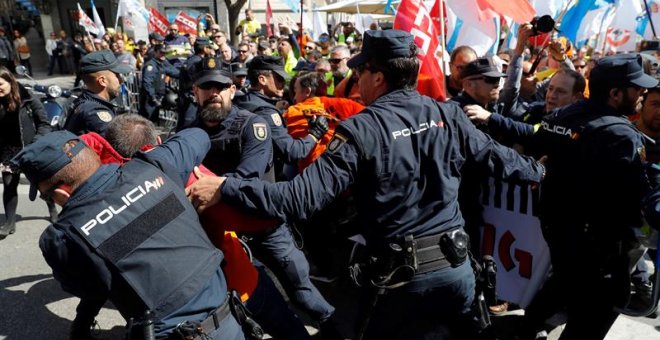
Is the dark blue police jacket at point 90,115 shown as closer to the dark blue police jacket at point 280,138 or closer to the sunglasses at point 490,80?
the dark blue police jacket at point 280,138

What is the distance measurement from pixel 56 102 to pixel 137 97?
401 cm

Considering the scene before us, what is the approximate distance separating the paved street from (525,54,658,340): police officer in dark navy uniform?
1063mm

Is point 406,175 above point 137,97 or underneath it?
above

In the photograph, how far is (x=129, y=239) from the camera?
70.3 inches

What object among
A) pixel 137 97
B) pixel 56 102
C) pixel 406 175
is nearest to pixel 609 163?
pixel 406 175

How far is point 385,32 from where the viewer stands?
2186mm

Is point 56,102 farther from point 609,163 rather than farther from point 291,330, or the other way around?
point 609,163

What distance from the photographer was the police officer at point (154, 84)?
977 cm

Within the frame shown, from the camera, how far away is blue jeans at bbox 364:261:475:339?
7.25 ft

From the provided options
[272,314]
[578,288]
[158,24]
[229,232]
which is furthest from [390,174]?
[158,24]

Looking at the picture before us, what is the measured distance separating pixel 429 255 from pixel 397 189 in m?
0.34

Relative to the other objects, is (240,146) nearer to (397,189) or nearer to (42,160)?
(397,189)

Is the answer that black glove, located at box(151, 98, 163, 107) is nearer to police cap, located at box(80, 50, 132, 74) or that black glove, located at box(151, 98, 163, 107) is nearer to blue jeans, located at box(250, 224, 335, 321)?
police cap, located at box(80, 50, 132, 74)

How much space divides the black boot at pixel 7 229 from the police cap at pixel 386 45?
16.1 feet
